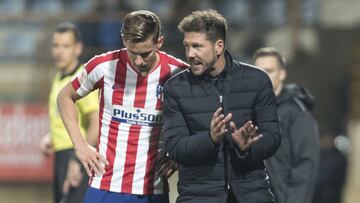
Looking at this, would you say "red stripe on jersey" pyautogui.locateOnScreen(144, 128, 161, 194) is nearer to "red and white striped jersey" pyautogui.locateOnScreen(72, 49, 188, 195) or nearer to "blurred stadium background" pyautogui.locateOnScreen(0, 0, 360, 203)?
"red and white striped jersey" pyautogui.locateOnScreen(72, 49, 188, 195)

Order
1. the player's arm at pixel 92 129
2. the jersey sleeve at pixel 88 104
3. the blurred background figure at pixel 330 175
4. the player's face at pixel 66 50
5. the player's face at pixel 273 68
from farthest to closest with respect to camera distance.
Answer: the blurred background figure at pixel 330 175
the player's face at pixel 66 50
the jersey sleeve at pixel 88 104
the player's face at pixel 273 68
the player's arm at pixel 92 129

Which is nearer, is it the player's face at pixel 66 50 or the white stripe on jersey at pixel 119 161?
the white stripe on jersey at pixel 119 161

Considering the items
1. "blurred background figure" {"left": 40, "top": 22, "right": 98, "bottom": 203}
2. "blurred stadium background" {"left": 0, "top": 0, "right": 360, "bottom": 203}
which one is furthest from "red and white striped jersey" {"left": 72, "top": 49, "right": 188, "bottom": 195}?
"blurred stadium background" {"left": 0, "top": 0, "right": 360, "bottom": 203}

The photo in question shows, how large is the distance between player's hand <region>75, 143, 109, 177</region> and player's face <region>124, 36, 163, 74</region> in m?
0.57

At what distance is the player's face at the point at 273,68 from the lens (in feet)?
26.6

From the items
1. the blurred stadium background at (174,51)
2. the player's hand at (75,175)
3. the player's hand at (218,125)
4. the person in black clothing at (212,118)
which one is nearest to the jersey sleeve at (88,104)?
the player's hand at (75,175)

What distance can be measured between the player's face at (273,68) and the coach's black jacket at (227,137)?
74.2 inches

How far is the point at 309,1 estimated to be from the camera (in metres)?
17.1

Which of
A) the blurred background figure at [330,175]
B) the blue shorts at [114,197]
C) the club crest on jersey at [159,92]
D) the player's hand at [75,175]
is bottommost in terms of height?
the blurred background figure at [330,175]

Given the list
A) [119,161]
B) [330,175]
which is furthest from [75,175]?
[330,175]

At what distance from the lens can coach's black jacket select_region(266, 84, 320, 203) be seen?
7.68 metres

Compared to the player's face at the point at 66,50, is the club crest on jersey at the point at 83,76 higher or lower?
lower

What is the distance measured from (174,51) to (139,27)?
953cm

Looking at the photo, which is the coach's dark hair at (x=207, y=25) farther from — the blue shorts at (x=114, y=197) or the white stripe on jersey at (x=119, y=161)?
the blue shorts at (x=114, y=197)
